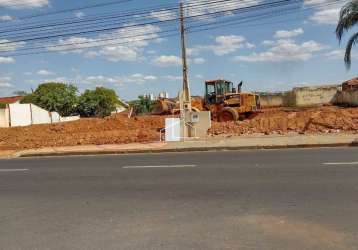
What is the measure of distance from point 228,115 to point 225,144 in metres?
9.88

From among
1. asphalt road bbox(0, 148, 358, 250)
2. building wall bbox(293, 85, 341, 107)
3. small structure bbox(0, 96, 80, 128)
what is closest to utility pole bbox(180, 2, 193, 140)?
asphalt road bbox(0, 148, 358, 250)

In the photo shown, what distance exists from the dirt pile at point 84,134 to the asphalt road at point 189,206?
33.5 feet

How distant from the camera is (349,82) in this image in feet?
203

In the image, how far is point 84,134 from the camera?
25.9 meters

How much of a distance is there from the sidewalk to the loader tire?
683 centimetres

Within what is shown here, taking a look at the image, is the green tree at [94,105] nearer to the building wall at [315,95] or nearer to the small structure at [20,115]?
the small structure at [20,115]

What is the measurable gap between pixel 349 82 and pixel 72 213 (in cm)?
5901

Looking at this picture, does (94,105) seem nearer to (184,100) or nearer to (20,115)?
(20,115)

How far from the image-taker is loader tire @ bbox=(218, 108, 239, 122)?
28.2m

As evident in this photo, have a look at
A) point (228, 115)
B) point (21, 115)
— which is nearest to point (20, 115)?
point (21, 115)

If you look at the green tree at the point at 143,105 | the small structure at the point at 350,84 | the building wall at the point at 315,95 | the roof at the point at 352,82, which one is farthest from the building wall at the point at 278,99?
the green tree at the point at 143,105

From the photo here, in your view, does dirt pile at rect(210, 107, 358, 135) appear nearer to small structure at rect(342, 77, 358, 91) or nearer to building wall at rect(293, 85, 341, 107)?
building wall at rect(293, 85, 341, 107)

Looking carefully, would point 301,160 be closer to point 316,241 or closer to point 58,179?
point 58,179

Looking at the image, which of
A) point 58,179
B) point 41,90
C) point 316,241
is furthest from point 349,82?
point 316,241
